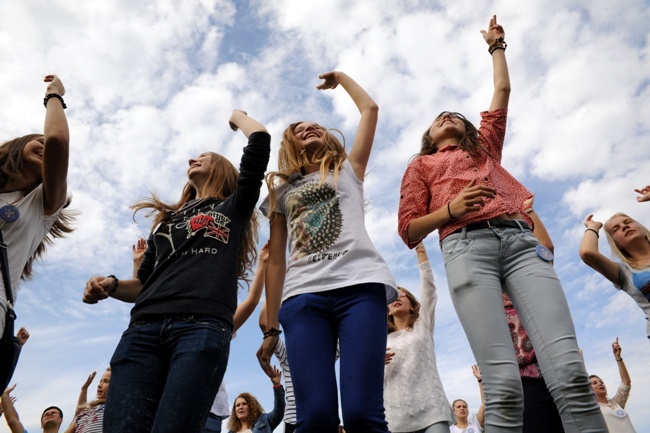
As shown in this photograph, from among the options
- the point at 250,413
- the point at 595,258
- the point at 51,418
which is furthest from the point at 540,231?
the point at 51,418

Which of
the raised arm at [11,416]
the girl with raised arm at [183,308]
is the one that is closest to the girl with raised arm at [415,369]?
the girl with raised arm at [183,308]

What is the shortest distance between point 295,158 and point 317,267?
3.27 feet

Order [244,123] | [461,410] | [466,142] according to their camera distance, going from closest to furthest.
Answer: [244,123] → [466,142] → [461,410]

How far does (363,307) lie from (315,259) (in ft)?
1.38

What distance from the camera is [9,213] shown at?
288 cm

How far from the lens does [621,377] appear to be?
844 cm

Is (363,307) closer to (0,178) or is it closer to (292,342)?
(292,342)

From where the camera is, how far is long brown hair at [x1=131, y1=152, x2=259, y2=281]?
3.50 meters

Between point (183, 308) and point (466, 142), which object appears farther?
point (466, 142)

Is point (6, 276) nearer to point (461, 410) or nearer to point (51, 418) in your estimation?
point (51, 418)

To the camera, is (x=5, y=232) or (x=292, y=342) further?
(x=5, y=232)

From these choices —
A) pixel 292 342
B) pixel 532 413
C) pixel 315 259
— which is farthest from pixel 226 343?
pixel 532 413

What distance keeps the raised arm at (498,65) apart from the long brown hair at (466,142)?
0.74 feet

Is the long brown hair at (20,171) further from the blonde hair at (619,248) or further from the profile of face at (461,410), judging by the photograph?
the profile of face at (461,410)
